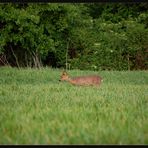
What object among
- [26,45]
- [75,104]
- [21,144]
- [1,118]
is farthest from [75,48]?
[21,144]

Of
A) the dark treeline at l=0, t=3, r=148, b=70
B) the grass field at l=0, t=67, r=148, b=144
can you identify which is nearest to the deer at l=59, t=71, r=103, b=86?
the grass field at l=0, t=67, r=148, b=144

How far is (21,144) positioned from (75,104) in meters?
2.82

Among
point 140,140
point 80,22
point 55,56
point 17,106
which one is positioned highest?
point 140,140

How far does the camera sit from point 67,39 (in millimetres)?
20922

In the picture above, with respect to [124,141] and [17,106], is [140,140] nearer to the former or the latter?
[124,141]

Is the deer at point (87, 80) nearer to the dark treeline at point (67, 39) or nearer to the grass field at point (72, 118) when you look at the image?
the grass field at point (72, 118)

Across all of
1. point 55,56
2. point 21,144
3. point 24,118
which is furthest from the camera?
point 55,56

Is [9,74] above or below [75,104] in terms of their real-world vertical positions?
below

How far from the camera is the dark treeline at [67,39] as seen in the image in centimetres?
1891

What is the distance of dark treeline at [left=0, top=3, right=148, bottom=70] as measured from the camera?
18.9 meters

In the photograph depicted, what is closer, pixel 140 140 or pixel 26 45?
pixel 140 140

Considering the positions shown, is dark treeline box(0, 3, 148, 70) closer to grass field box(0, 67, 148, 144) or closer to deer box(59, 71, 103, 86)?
deer box(59, 71, 103, 86)

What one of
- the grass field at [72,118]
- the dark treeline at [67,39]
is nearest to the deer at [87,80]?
the grass field at [72,118]

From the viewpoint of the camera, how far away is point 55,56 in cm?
2116
